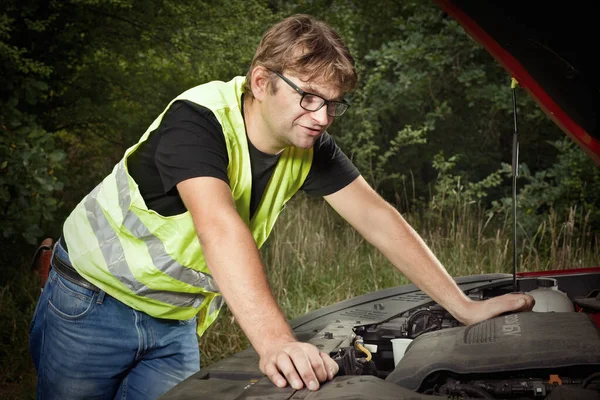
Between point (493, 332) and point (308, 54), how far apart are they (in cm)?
87

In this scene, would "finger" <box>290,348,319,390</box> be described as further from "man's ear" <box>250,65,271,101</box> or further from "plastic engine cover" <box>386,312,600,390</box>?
"man's ear" <box>250,65,271,101</box>

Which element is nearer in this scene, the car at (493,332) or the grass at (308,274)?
the car at (493,332)

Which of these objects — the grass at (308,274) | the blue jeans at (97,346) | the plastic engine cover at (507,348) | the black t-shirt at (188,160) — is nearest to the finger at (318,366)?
the plastic engine cover at (507,348)

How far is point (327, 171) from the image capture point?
2424mm

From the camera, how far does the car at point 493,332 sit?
5.16 feet

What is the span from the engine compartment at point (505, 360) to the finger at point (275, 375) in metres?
0.26

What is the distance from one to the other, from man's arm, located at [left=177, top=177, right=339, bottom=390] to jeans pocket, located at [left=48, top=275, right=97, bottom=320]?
0.66 metres

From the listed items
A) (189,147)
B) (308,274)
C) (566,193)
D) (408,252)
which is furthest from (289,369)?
(566,193)

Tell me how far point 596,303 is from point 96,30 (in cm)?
577

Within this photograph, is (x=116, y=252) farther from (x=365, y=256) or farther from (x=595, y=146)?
(x=365, y=256)

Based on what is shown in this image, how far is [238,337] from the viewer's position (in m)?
4.37

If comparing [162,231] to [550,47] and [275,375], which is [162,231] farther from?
[550,47]

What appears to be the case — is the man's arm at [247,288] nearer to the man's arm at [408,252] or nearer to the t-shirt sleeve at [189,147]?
the t-shirt sleeve at [189,147]

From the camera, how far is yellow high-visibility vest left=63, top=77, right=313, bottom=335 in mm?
2064
